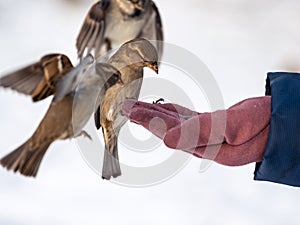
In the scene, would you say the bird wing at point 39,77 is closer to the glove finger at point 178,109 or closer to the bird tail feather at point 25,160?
the bird tail feather at point 25,160

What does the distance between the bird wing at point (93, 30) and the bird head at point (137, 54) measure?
0.02 m

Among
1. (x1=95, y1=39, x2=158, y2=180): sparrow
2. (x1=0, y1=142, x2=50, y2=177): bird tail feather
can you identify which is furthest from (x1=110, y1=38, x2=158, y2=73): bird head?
(x1=0, y1=142, x2=50, y2=177): bird tail feather

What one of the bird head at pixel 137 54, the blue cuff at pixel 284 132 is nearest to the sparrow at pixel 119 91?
the bird head at pixel 137 54

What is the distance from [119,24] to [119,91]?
5 cm

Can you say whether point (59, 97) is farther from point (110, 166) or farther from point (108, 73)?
point (110, 166)

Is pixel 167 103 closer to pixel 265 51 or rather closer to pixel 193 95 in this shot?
pixel 193 95

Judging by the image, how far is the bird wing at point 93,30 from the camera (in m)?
0.48

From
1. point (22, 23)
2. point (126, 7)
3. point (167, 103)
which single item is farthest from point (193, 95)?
point (22, 23)

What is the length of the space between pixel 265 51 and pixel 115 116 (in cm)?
82

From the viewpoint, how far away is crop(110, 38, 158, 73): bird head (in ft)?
1.66

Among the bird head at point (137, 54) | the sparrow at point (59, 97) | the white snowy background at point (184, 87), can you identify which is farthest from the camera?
the white snowy background at point (184, 87)

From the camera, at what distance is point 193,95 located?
2.74 ft

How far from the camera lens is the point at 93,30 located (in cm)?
50

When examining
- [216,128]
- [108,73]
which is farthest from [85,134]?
[216,128]
